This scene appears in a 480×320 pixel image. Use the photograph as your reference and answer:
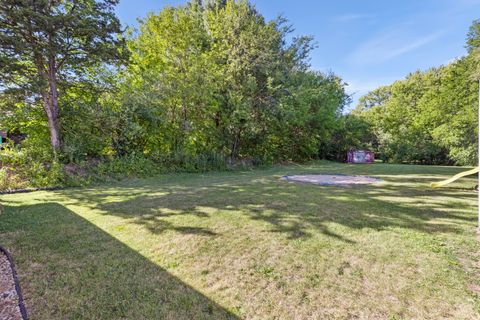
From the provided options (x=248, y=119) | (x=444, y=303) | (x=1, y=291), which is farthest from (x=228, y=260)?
(x=248, y=119)

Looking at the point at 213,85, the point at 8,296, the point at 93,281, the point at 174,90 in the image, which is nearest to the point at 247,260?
the point at 93,281

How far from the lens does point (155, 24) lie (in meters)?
11.9

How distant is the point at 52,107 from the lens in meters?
7.65

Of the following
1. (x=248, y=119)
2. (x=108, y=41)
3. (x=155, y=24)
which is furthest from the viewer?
(x=248, y=119)

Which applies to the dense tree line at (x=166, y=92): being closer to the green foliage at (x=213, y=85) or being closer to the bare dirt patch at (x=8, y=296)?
the green foliage at (x=213, y=85)

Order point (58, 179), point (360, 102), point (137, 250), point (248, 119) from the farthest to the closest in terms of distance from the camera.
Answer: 1. point (360, 102)
2. point (248, 119)
3. point (58, 179)
4. point (137, 250)

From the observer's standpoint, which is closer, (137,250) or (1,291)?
(1,291)

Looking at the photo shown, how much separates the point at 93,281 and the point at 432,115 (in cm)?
1530

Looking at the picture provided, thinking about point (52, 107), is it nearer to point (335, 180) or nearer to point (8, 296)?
point (8, 296)

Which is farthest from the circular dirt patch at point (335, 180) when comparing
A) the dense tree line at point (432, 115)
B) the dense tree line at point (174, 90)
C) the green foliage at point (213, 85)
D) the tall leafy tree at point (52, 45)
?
the tall leafy tree at point (52, 45)

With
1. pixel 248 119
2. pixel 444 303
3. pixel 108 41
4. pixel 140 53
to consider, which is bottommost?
pixel 444 303

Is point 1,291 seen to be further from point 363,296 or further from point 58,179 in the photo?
point 58,179

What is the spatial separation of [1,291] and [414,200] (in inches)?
244

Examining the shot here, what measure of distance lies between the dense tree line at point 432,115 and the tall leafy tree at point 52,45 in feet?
47.0
